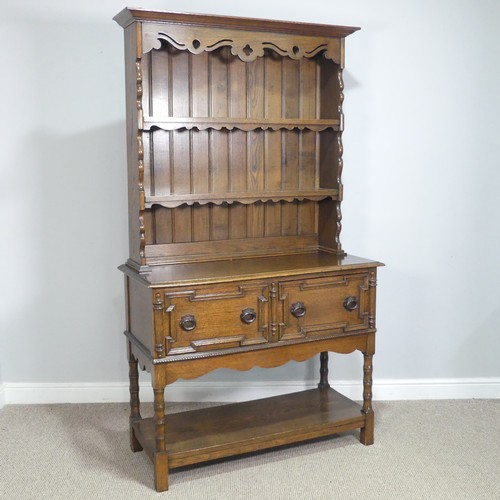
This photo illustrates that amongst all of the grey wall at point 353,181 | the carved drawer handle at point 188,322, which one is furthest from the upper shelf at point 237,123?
the carved drawer handle at point 188,322

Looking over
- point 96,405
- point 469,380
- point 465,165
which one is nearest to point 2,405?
point 96,405

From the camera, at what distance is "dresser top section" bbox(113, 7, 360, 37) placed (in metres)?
2.67

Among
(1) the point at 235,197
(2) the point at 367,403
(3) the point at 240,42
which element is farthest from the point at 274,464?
(3) the point at 240,42

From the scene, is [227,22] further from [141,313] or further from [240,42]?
[141,313]

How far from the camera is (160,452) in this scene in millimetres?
2738

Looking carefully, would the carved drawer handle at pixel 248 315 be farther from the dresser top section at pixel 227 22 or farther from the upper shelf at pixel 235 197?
the dresser top section at pixel 227 22

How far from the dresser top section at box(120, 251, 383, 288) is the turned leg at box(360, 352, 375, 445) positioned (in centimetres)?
47

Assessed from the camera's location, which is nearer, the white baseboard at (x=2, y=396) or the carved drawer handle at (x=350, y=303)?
the carved drawer handle at (x=350, y=303)

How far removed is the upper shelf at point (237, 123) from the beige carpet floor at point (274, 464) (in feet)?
4.88

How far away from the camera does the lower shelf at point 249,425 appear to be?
2854 millimetres

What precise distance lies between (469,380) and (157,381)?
1984mm

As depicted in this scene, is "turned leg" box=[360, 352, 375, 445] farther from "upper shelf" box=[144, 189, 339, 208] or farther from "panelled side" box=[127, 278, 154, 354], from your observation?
"panelled side" box=[127, 278, 154, 354]

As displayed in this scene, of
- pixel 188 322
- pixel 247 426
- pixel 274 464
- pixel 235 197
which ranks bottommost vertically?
pixel 274 464

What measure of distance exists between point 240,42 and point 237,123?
348mm
